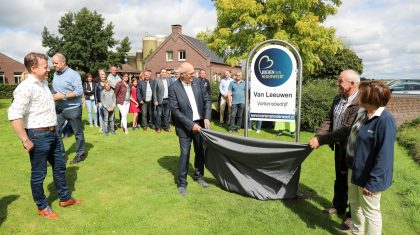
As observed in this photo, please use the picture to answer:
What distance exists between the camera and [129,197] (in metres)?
4.98

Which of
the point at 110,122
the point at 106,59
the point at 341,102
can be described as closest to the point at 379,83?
the point at 341,102

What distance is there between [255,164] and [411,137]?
7.74m

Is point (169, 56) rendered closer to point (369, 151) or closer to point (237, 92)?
point (237, 92)

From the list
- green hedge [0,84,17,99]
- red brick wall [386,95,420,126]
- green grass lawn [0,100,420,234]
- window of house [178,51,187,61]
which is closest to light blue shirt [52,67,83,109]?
green grass lawn [0,100,420,234]

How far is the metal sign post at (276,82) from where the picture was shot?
501 centimetres

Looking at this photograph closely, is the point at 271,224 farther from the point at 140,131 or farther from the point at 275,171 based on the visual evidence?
the point at 140,131

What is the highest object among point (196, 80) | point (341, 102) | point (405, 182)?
point (196, 80)

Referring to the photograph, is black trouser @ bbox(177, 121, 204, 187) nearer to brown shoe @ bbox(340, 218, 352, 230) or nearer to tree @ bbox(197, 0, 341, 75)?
brown shoe @ bbox(340, 218, 352, 230)

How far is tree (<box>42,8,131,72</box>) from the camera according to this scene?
43000 mm

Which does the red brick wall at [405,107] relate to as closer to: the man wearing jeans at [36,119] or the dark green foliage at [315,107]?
the dark green foliage at [315,107]

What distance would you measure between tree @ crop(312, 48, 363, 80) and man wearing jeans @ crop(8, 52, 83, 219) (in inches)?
937

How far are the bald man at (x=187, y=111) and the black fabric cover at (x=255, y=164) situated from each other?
10.5 inches

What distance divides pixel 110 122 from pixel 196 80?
5.65 meters

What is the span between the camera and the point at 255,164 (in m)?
4.69
